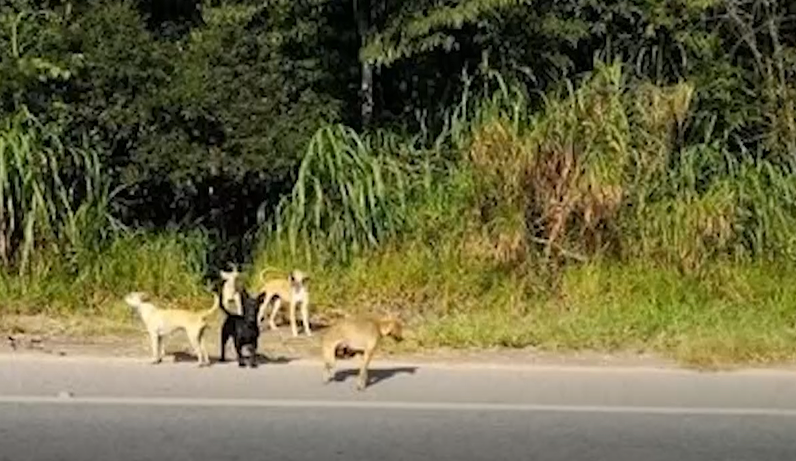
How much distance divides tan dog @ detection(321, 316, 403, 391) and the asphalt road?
0.17 metres

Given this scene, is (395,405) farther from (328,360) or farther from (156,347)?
(156,347)

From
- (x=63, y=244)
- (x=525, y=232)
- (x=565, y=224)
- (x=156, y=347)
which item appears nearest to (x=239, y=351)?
(x=156, y=347)

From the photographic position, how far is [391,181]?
11000 millimetres

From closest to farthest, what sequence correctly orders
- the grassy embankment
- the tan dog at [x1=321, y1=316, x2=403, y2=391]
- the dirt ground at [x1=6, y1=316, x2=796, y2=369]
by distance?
the tan dog at [x1=321, y1=316, x2=403, y2=391] < the dirt ground at [x1=6, y1=316, x2=796, y2=369] < the grassy embankment

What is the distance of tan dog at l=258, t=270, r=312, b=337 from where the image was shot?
360 inches

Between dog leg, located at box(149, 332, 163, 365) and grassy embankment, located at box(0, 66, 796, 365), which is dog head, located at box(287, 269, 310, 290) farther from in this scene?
dog leg, located at box(149, 332, 163, 365)

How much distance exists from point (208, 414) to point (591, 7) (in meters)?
6.23

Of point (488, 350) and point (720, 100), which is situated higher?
point (720, 100)

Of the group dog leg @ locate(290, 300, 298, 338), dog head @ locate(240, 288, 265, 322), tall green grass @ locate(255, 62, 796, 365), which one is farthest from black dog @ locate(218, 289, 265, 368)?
tall green grass @ locate(255, 62, 796, 365)

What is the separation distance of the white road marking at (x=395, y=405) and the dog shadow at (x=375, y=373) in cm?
48

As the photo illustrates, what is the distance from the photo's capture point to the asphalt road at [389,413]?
6336mm

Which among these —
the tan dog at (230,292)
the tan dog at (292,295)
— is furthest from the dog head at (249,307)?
the tan dog at (292,295)

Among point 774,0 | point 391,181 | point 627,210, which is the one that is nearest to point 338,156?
point 391,181

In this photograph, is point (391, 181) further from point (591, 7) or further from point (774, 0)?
point (774, 0)
